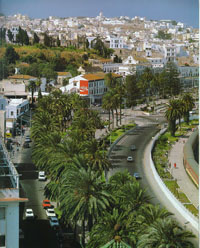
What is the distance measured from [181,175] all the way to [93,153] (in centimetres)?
537

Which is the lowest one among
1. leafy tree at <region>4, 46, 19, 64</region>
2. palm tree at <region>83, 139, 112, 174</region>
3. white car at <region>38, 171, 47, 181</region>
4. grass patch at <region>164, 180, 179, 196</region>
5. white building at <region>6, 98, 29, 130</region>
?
grass patch at <region>164, 180, 179, 196</region>

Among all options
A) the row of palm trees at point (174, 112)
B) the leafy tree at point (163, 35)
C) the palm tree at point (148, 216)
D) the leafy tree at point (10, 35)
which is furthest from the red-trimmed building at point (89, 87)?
the leafy tree at point (163, 35)

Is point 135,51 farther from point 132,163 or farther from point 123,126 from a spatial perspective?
point 132,163

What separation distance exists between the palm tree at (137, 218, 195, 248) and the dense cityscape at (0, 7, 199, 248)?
0.02 meters

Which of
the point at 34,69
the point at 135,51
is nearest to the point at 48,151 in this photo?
the point at 34,69

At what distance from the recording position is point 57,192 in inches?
573

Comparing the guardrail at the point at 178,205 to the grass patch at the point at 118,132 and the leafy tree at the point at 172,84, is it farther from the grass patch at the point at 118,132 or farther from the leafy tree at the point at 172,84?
the leafy tree at the point at 172,84

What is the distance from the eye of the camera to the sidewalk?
1858 centimetres

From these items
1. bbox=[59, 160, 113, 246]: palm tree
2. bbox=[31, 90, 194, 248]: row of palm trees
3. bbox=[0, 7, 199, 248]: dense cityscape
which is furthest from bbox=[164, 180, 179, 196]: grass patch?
bbox=[59, 160, 113, 246]: palm tree

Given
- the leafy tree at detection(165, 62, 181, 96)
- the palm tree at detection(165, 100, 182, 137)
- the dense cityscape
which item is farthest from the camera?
the leafy tree at detection(165, 62, 181, 96)

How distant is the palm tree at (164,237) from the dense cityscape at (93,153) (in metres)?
0.02

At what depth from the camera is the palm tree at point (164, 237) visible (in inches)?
396

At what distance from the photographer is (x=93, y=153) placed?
17.7 metres

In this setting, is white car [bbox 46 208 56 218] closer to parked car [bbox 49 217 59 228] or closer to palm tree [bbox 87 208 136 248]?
parked car [bbox 49 217 59 228]
